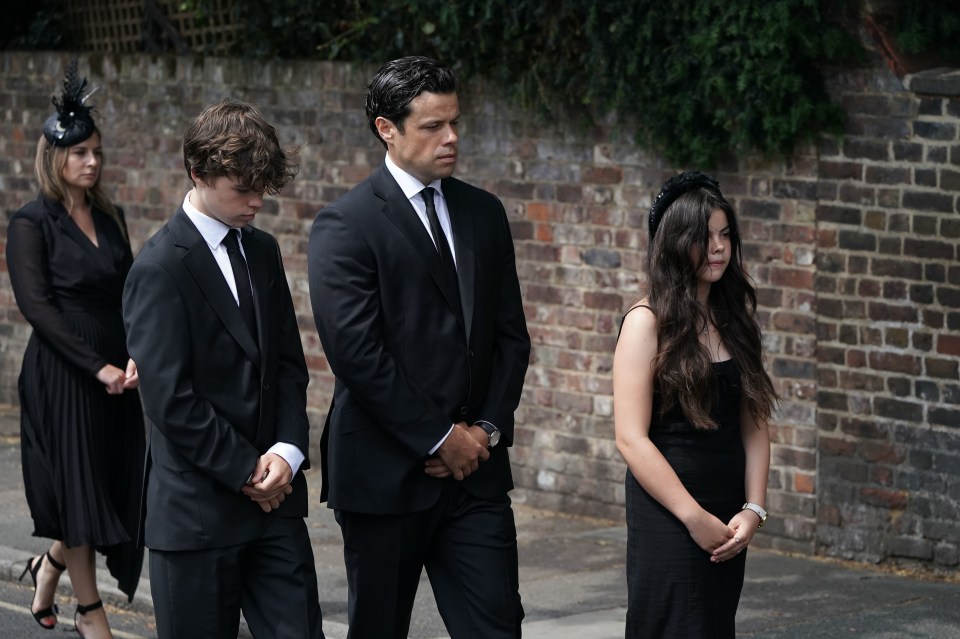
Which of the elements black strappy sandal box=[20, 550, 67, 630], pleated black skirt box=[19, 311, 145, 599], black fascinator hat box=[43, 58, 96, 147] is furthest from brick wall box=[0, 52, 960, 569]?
black strappy sandal box=[20, 550, 67, 630]

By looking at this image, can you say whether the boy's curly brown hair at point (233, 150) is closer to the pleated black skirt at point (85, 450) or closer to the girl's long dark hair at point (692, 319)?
the girl's long dark hair at point (692, 319)

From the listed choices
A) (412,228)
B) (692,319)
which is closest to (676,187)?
(692,319)

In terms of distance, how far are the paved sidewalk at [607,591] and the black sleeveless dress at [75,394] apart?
30.5 inches

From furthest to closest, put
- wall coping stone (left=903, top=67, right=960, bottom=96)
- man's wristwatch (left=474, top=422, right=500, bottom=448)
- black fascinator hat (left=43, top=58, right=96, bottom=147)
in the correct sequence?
wall coping stone (left=903, top=67, right=960, bottom=96), black fascinator hat (left=43, top=58, right=96, bottom=147), man's wristwatch (left=474, top=422, right=500, bottom=448)

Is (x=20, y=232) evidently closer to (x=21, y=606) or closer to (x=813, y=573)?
(x=21, y=606)

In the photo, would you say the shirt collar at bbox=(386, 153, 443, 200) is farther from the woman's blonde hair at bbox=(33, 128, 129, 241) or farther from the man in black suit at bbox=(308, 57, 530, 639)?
the woman's blonde hair at bbox=(33, 128, 129, 241)

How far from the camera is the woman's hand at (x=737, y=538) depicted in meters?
4.74

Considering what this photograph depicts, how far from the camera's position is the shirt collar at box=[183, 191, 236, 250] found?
483 cm

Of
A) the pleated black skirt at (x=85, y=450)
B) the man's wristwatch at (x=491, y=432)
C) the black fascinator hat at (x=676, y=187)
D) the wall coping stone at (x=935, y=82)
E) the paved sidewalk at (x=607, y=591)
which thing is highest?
the wall coping stone at (x=935, y=82)

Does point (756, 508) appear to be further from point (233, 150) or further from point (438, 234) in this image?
point (233, 150)

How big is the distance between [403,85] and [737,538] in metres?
1.62

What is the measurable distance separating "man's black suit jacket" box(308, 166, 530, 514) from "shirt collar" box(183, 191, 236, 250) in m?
0.34

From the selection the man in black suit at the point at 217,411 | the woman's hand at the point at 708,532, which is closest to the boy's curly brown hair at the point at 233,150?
the man in black suit at the point at 217,411

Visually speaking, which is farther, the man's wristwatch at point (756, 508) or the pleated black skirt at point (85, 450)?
the pleated black skirt at point (85, 450)
